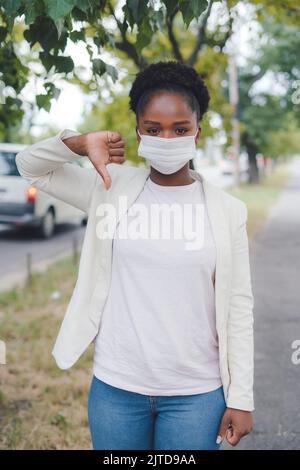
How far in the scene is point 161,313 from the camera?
180 centimetres

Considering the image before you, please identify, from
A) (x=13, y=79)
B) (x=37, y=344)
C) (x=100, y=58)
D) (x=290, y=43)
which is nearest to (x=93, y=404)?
(x=100, y=58)

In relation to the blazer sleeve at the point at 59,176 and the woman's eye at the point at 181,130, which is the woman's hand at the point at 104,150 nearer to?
the blazer sleeve at the point at 59,176

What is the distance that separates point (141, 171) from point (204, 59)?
6203mm

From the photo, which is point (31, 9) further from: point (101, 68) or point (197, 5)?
point (101, 68)

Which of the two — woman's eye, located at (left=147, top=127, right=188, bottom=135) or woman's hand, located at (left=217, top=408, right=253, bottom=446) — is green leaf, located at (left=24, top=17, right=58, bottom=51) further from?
woman's hand, located at (left=217, top=408, right=253, bottom=446)

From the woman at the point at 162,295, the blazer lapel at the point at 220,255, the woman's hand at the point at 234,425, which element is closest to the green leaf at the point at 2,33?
the woman at the point at 162,295

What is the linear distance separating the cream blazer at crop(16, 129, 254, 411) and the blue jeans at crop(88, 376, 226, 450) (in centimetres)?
9

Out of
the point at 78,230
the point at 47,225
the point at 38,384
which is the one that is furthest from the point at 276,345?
the point at 78,230

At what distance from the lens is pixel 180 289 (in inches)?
71.3

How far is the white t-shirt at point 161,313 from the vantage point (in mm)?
1814

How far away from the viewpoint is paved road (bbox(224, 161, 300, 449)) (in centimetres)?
358

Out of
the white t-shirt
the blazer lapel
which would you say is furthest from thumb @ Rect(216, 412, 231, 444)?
the blazer lapel

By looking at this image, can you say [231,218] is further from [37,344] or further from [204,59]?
[204,59]

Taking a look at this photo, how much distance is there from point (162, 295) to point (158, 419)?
0.43 meters
